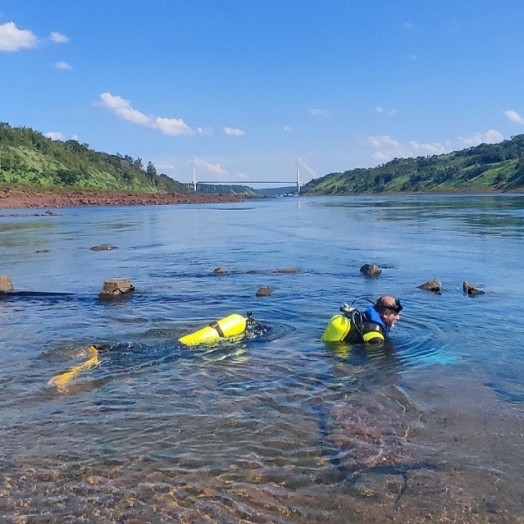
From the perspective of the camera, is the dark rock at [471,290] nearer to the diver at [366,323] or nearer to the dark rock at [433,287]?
the dark rock at [433,287]

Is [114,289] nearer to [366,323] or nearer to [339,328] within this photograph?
[339,328]

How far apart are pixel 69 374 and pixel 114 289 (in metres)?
7.68

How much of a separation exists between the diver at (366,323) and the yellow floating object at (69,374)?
4527 mm

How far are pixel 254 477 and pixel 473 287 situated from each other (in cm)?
1281

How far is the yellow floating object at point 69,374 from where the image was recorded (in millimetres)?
8716

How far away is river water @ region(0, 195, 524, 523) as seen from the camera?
5.48 m

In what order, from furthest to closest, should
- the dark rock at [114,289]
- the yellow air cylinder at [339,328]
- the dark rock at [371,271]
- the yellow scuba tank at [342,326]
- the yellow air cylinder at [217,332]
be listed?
the dark rock at [371,271] < the dark rock at [114,289] < the yellow air cylinder at [217,332] < the yellow air cylinder at [339,328] < the yellow scuba tank at [342,326]

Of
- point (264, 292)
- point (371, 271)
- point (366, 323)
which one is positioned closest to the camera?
point (366, 323)

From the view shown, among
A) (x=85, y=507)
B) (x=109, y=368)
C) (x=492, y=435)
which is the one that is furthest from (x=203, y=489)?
(x=109, y=368)

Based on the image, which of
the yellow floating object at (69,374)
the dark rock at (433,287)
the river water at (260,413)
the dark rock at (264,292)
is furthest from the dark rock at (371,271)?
the yellow floating object at (69,374)

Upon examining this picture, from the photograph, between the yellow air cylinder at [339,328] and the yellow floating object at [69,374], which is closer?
the yellow floating object at [69,374]

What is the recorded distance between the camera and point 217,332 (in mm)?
11484

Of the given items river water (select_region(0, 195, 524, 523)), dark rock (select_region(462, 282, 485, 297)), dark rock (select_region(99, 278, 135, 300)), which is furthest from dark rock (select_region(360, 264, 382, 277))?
dark rock (select_region(99, 278, 135, 300))

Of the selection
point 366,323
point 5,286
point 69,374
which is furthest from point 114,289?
point 366,323
